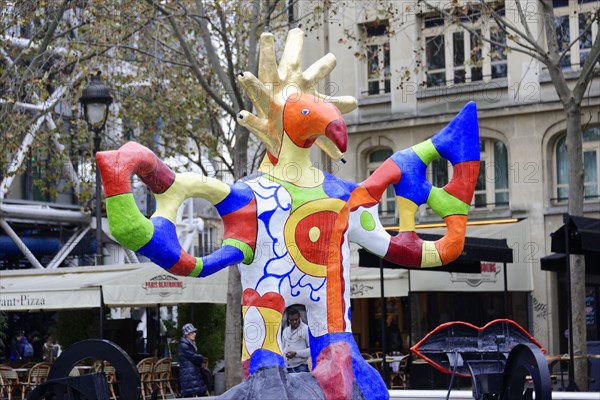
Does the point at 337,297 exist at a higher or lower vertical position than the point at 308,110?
lower

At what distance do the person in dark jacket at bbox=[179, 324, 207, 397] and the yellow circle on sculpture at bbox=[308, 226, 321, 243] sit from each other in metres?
5.81

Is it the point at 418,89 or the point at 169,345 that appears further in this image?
the point at 418,89

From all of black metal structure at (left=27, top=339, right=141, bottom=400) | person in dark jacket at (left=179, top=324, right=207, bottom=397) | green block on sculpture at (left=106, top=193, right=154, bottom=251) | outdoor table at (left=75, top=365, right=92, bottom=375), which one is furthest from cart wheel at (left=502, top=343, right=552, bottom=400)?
outdoor table at (left=75, top=365, right=92, bottom=375)

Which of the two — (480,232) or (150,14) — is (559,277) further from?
(150,14)

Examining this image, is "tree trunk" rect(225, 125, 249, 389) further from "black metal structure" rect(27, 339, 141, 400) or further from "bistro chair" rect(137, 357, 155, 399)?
"black metal structure" rect(27, 339, 141, 400)

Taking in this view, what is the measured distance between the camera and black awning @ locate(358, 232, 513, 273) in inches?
636

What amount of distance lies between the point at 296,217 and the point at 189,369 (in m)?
5.87

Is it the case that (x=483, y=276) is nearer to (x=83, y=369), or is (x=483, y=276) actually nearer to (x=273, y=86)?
(x=83, y=369)

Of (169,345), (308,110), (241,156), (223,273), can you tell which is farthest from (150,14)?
(308,110)

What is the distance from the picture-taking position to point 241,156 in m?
18.0

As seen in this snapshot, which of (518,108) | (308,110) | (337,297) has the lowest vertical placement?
(337,297)

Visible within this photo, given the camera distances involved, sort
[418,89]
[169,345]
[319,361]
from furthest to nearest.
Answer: [418,89]
[169,345]
[319,361]

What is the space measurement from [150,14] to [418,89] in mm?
8351

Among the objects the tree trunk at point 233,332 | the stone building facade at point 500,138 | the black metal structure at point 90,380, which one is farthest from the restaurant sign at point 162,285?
the black metal structure at point 90,380
